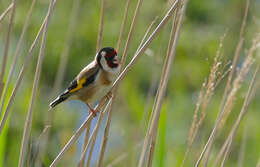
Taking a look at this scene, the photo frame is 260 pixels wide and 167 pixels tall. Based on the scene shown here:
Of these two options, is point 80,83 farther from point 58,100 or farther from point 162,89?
point 162,89

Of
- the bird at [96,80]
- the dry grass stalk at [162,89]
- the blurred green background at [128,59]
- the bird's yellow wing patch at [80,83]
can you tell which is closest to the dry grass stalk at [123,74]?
the dry grass stalk at [162,89]

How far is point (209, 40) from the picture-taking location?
5496mm

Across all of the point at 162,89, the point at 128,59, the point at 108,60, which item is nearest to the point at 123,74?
the point at 162,89

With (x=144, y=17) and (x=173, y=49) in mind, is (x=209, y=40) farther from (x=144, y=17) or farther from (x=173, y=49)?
(x=173, y=49)

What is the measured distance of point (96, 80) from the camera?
2.89 m

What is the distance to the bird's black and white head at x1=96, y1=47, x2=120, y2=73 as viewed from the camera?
107 inches

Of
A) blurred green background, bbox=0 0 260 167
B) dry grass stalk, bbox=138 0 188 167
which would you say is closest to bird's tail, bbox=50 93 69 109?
dry grass stalk, bbox=138 0 188 167

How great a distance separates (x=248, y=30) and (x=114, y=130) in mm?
2266

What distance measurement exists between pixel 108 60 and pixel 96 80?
17 cm

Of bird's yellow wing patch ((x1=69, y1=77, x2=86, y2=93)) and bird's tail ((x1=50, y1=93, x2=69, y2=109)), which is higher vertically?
bird's yellow wing patch ((x1=69, y1=77, x2=86, y2=93))

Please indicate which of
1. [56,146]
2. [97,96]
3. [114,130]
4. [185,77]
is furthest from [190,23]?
[97,96]

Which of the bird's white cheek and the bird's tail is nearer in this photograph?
the bird's tail

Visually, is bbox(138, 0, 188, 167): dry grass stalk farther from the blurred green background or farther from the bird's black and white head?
the blurred green background

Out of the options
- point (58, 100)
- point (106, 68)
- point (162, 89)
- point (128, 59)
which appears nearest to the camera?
point (162, 89)
